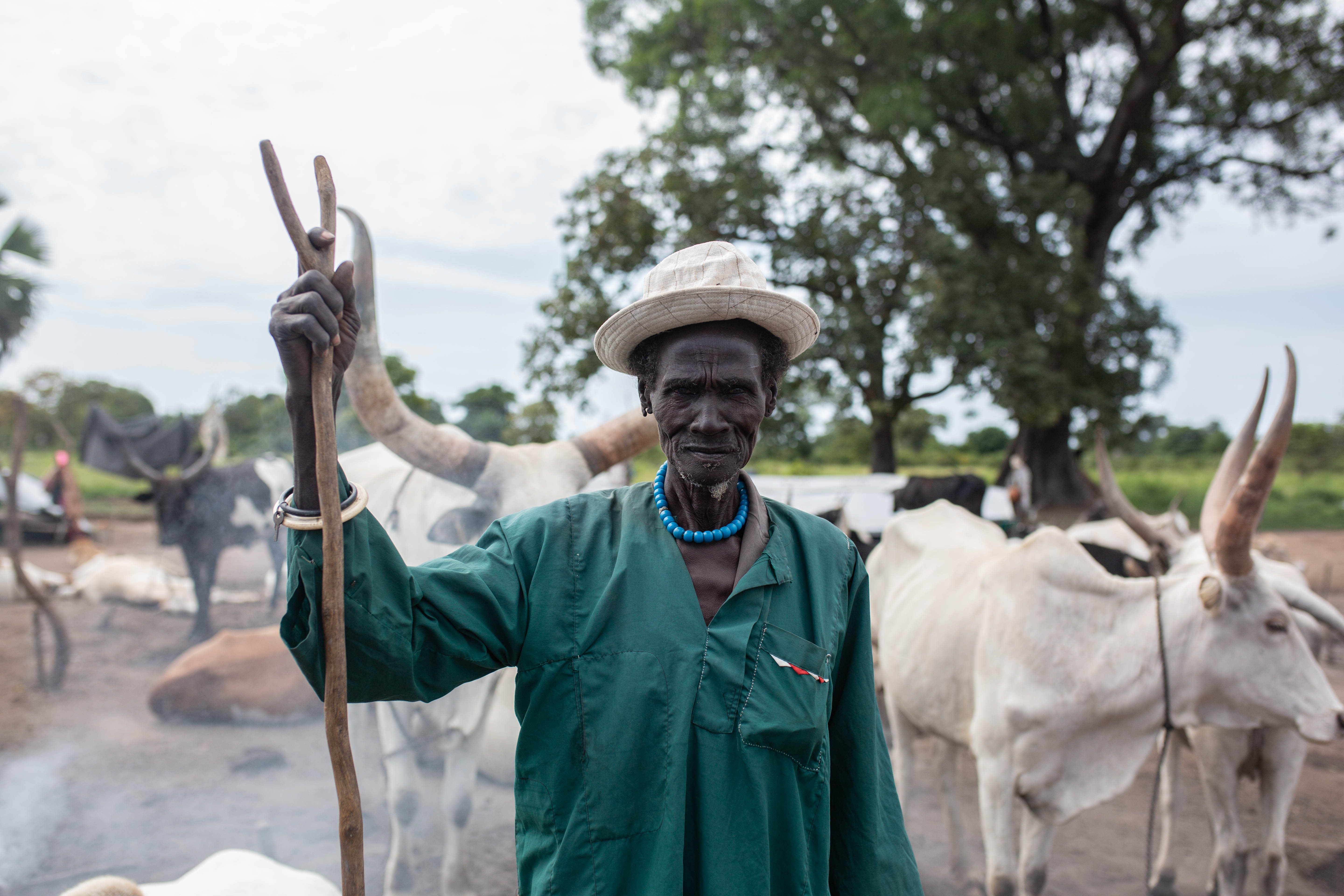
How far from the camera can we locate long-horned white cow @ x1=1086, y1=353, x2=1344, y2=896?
345 centimetres

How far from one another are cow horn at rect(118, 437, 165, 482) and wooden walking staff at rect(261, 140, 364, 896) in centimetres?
907

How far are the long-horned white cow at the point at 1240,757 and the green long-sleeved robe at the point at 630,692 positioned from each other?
8.69 feet

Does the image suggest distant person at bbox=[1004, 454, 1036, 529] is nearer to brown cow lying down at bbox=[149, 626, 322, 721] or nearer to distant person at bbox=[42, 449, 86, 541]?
brown cow lying down at bbox=[149, 626, 322, 721]

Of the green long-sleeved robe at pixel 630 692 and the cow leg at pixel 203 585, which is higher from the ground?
the green long-sleeved robe at pixel 630 692

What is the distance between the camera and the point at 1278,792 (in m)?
3.74

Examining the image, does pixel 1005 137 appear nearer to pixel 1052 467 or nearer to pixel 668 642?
pixel 1052 467

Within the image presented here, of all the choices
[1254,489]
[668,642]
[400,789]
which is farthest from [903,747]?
[668,642]

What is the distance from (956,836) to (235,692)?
5.30 m

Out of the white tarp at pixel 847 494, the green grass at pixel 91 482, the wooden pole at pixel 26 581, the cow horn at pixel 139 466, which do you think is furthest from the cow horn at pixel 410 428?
the green grass at pixel 91 482

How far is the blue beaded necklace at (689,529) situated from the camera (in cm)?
160

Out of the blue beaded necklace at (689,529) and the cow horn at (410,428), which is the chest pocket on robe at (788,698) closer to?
the blue beaded necklace at (689,529)

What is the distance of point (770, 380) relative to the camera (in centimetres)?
174

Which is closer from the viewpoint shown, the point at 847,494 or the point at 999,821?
the point at 999,821

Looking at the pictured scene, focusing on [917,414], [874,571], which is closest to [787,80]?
[874,571]
